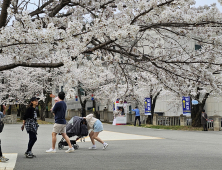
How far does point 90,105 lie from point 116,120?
25.7m

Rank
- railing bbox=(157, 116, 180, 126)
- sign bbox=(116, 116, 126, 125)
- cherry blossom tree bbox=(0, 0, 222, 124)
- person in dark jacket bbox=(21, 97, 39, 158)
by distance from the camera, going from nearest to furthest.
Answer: cherry blossom tree bbox=(0, 0, 222, 124) → person in dark jacket bbox=(21, 97, 39, 158) → railing bbox=(157, 116, 180, 126) → sign bbox=(116, 116, 126, 125)

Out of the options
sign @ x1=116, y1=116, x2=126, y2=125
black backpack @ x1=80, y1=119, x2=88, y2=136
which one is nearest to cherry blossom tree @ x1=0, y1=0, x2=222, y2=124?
black backpack @ x1=80, y1=119, x2=88, y2=136

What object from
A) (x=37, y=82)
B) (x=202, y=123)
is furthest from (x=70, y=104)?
(x=202, y=123)

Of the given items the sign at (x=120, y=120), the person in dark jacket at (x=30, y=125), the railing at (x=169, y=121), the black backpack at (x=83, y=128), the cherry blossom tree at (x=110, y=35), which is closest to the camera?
the cherry blossom tree at (x=110, y=35)

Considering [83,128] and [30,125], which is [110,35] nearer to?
[30,125]

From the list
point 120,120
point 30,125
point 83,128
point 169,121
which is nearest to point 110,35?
point 30,125

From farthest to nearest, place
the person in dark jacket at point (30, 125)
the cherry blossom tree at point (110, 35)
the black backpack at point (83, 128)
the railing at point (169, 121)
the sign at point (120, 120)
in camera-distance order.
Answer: the sign at point (120, 120) → the railing at point (169, 121) → the black backpack at point (83, 128) → the person in dark jacket at point (30, 125) → the cherry blossom tree at point (110, 35)

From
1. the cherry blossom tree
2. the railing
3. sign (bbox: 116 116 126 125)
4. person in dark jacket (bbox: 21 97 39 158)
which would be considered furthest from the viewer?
sign (bbox: 116 116 126 125)

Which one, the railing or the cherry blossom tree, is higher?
the cherry blossom tree

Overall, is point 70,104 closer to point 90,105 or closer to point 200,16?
point 90,105

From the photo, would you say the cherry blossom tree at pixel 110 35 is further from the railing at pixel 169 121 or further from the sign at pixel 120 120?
the sign at pixel 120 120

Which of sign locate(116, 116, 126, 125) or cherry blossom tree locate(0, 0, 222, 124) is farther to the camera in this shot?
sign locate(116, 116, 126, 125)

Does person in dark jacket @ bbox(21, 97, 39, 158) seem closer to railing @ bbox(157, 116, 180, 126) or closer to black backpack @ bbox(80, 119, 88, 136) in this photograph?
black backpack @ bbox(80, 119, 88, 136)

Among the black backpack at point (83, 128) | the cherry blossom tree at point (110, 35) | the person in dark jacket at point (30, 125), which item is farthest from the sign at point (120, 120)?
the person in dark jacket at point (30, 125)
